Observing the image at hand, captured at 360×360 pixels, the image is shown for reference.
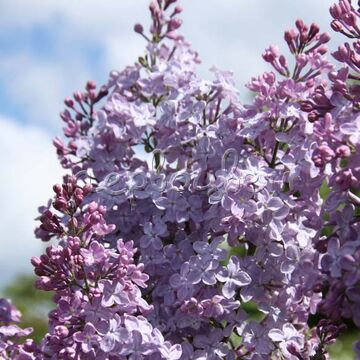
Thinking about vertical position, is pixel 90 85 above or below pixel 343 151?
above

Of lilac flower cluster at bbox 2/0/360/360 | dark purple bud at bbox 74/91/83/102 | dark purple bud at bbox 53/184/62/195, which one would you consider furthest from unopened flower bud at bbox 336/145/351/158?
dark purple bud at bbox 74/91/83/102

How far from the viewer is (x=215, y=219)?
5.55 ft

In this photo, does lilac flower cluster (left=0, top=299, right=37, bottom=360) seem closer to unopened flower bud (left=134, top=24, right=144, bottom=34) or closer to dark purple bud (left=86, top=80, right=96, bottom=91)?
dark purple bud (left=86, top=80, right=96, bottom=91)

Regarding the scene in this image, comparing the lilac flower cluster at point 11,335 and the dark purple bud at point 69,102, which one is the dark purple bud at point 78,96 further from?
the lilac flower cluster at point 11,335

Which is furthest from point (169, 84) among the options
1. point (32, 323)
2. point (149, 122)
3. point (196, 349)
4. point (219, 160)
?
point (32, 323)

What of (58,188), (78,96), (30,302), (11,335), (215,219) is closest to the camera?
(58,188)

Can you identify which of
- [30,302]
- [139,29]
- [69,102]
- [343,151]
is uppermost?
[30,302]

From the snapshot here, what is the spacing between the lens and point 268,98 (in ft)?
5.74

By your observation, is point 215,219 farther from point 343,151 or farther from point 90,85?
point 90,85

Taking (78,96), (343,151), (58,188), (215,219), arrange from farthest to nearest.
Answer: (78,96) < (215,219) < (58,188) < (343,151)

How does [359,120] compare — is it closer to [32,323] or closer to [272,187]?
[272,187]

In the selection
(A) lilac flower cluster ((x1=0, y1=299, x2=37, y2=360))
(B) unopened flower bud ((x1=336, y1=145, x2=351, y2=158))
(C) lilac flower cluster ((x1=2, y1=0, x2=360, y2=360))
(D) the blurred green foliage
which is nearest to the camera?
(B) unopened flower bud ((x1=336, y1=145, x2=351, y2=158))

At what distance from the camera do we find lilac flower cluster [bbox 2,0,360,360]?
57.1 inches

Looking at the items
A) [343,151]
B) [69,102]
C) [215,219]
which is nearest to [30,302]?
[69,102]
